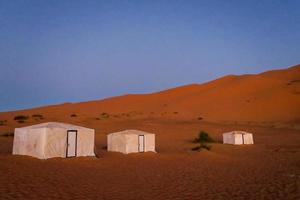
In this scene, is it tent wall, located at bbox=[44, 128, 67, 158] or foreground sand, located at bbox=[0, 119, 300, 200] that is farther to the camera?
tent wall, located at bbox=[44, 128, 67, 158]

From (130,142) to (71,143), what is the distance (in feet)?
19.0

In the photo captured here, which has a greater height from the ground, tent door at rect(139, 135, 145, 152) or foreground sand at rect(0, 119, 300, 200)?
tent door at rect(139, 135, 145, 152)

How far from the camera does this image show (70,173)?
44.8 ft

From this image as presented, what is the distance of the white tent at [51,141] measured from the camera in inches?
675

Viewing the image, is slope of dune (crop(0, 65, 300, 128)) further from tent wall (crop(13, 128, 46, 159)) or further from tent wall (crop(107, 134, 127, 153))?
tent wall (crop(13, 128, 46, 159))

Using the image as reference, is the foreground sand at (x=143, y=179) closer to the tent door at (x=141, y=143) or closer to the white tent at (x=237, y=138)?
the tent door at (x=141, y=143)

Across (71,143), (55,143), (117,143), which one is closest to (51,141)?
(55,143)

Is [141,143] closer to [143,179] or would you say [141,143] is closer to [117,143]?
[117,143]

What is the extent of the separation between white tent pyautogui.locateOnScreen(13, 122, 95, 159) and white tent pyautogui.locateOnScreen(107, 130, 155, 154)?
4.25 metres

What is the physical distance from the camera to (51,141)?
1731 centimetres

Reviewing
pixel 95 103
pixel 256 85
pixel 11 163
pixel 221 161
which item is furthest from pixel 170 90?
pixel 11 163

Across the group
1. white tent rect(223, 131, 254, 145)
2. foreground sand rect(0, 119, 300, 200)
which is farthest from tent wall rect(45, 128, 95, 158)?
white tent rect(223, 131, 254, 145)

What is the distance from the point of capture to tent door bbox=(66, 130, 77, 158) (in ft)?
59.8

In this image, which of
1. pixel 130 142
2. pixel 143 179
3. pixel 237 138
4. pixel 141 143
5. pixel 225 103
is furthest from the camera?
pixel 225 103
